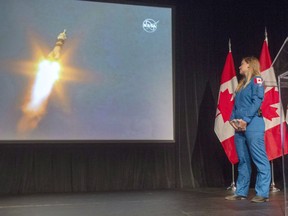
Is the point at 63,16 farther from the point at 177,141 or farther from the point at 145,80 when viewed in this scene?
the point at 177,141

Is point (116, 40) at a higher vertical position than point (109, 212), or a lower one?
higher

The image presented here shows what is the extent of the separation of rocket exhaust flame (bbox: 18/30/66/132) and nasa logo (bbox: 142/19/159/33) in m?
0.91

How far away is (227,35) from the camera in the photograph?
4.77m

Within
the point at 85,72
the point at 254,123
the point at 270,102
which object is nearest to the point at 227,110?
the point at 270,102

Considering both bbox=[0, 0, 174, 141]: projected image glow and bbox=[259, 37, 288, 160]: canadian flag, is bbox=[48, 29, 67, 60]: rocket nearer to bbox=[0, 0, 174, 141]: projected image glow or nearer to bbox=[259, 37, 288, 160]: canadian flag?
bbox=[0, 0, 174, 141]: projected image glow

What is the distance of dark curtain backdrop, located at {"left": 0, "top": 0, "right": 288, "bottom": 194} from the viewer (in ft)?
13.0

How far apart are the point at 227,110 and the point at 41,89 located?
A: 1974mm

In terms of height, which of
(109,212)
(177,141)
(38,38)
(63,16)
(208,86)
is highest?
(63,16)

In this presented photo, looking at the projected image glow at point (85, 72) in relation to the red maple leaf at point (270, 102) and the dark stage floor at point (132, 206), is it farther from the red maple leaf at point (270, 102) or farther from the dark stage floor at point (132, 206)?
the red maple leaf at point (270, 102)

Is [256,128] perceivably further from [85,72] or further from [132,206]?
[85,72]

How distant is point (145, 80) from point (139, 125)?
0.51 m

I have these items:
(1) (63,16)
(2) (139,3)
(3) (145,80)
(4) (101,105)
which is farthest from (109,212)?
(2) (139,3)

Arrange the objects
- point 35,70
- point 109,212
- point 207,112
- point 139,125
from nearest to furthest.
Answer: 1. point 109,212
2. point 35,70
3. point 139,125
4. point 207,112

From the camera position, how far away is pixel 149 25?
438cm
